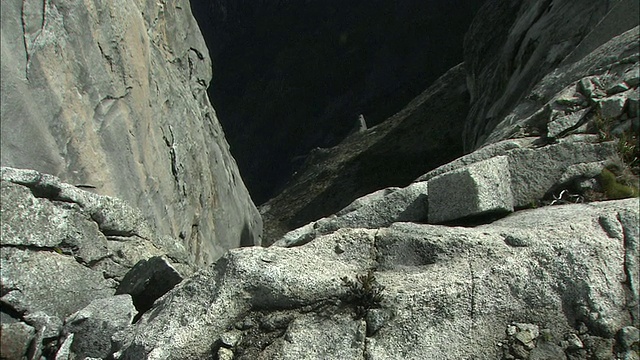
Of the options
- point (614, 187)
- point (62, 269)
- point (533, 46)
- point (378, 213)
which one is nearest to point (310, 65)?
point (533, 46)

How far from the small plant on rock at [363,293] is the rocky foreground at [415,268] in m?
0.02

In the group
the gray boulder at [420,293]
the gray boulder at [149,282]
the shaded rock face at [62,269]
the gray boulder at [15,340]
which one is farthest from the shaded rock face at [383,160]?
the gray boulder at [420,293]

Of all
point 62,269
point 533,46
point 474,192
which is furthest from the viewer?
point 533,46

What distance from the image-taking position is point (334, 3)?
8825 centimetres

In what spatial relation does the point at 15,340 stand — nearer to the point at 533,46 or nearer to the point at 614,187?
the point at 614,187

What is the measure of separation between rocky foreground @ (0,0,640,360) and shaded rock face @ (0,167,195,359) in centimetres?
3

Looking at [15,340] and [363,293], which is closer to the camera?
[363,293]

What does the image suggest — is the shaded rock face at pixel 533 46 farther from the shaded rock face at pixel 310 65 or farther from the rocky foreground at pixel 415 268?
the shaded rock face at pixel 310 65

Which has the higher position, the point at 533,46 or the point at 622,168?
the point at 533,46

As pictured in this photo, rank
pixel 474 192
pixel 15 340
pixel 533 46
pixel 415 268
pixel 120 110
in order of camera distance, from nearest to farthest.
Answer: pixel 415 268, pixel 15 340, pixel 474 192, pixel 120 110, pixel 533 46

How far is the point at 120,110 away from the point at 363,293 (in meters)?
10.6

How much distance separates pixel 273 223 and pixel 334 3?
5806cm

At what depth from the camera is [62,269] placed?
32.4 feet

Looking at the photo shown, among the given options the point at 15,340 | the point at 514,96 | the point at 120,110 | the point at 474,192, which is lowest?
the point at 15,340
